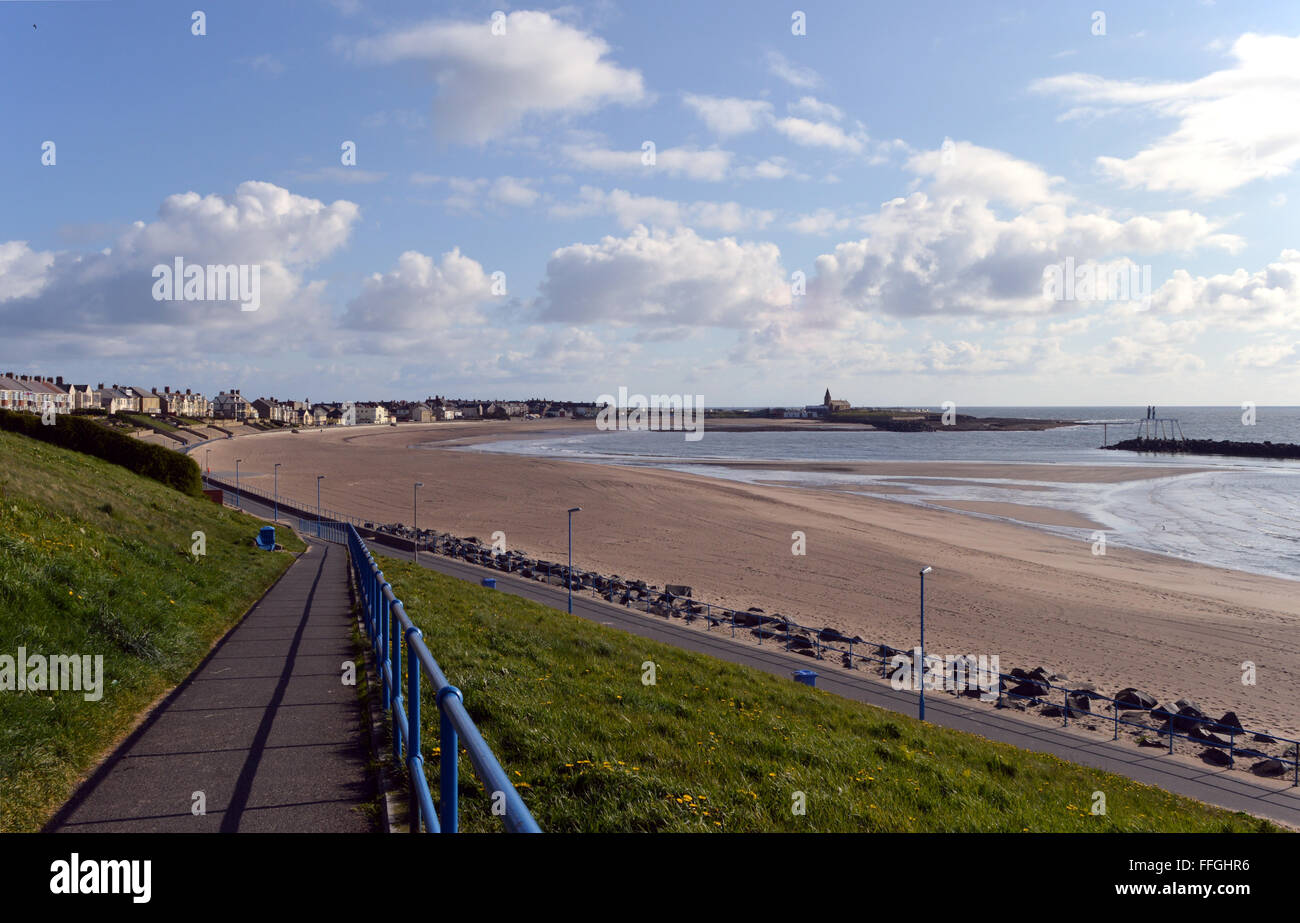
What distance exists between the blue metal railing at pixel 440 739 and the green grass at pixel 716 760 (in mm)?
587

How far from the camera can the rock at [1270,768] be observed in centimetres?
1630

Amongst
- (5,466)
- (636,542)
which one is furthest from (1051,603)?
(5,466)

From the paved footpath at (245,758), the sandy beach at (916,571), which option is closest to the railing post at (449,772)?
the paved footpath at (245,758)

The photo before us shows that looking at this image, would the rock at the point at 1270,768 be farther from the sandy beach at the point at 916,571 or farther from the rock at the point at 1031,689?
the rock at the point at 1031,689

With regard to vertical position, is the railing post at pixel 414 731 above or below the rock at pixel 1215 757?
above

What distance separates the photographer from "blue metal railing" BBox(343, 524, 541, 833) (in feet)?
8.59

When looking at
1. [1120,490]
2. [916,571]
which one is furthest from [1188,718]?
[1120,490]

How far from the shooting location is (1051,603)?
A: 101 feet

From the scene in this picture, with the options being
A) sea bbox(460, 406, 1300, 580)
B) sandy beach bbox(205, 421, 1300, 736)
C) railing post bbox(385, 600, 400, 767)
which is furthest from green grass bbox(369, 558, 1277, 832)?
sea bbox(460, 406, 1300, 580)

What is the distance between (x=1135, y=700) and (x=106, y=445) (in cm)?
3946

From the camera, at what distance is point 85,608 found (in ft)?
30.2

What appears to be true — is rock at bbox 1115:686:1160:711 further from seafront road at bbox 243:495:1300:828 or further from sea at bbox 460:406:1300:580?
sea at bbox 460:406:1300:580
